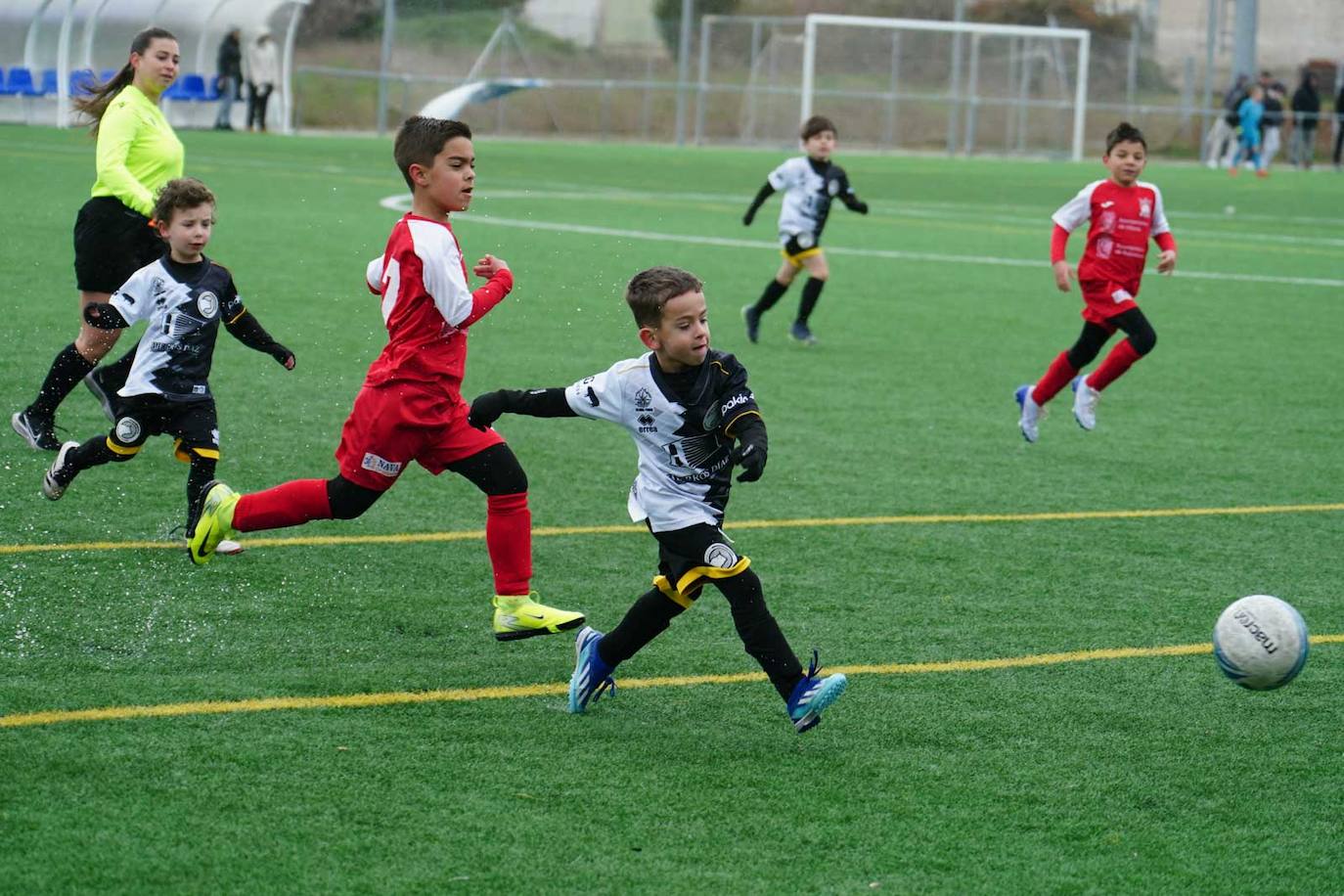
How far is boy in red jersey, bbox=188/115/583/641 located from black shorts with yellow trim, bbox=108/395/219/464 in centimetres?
92

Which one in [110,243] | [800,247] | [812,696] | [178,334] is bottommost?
[812,696]

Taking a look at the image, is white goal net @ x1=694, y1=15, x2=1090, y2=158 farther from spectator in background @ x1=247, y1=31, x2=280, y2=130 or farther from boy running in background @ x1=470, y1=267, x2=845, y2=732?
boy running in background @ x1=470, y1=267, x2=845, y2=732

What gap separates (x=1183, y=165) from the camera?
154 ft

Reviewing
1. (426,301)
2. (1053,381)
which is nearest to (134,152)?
(426,301)

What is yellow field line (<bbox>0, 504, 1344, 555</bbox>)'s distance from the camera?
6.67m

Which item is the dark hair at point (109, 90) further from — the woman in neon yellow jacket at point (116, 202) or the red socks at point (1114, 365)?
the red socks at point (1114, 365)

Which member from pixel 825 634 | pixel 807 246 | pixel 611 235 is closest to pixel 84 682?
pixel 825 634

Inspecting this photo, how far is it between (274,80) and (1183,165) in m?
23.9

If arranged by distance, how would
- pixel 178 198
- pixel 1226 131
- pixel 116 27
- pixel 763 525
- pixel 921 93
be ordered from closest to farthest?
pixel 178 198 → pixel 763 525 → pixel 116 27 → pixel 1226 131 → pixel 921 93

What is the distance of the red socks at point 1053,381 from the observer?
1002cm

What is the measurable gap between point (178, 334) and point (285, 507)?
110 cm

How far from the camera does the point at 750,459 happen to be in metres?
4.60

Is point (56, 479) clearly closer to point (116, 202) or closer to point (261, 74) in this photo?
point (116, 202)

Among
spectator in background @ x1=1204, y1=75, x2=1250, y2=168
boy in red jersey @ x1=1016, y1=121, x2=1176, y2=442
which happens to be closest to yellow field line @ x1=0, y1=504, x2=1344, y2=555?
boy in red jersey @ x1=1016, y1=121, x2=1176, y2=442
